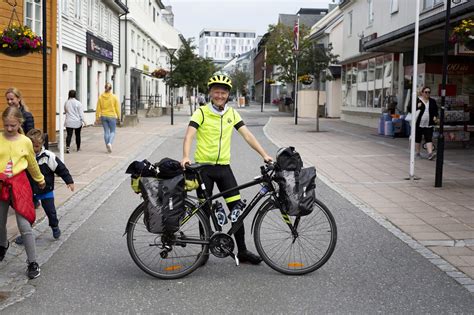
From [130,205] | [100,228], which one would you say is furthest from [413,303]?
[130,205]

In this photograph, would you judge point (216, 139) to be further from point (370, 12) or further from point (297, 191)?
point (370, 12)

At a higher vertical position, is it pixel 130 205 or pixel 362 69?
pixel 362 69

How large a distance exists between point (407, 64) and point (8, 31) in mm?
18940

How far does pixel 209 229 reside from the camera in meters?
5.23

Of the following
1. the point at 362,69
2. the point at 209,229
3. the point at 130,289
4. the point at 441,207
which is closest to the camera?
the point at 130,289

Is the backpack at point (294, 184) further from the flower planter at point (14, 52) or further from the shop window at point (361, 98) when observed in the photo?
the shop window at point (361, 98)

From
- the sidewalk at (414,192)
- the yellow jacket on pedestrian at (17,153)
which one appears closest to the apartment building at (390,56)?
the sidewalk at (414,192)

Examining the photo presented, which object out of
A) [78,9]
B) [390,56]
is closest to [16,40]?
[78,9]

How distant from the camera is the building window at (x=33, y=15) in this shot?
15.4 meters

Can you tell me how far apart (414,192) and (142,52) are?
34.7 meters

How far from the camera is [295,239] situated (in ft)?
17.7

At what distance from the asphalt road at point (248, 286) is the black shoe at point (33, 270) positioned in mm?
74

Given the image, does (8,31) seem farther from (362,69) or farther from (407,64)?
(362,69)

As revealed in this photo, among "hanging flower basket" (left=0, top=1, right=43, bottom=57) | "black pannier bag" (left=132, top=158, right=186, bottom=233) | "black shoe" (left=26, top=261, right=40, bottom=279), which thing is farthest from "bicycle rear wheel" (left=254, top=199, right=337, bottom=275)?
"hanging flower basket" (left=0, top=1, right=43, bottom=57)
